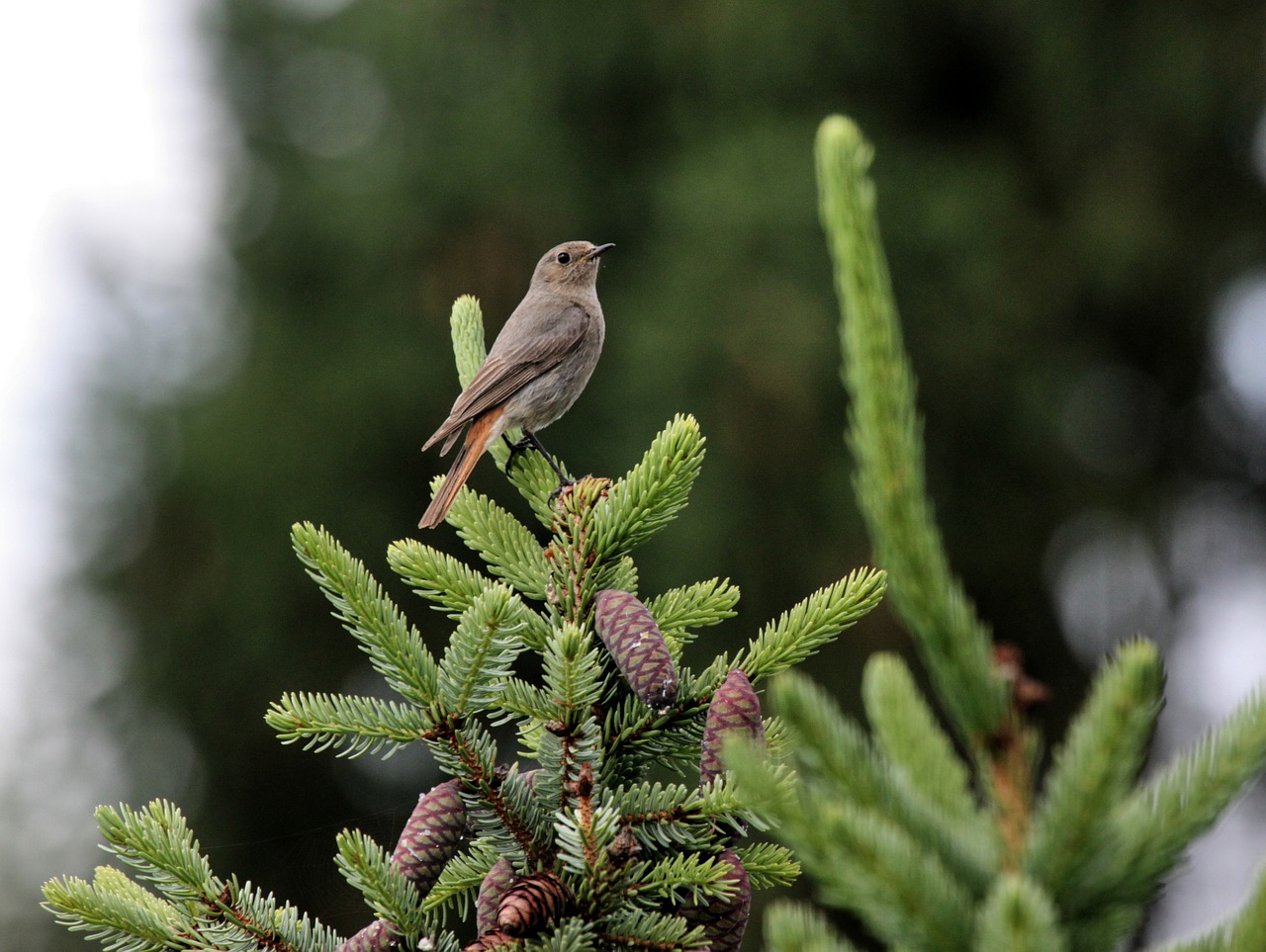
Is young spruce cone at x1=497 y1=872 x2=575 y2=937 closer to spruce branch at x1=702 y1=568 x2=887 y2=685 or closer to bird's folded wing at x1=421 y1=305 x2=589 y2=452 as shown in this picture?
spruce branch at x1=702 y1=568 x2=887 y2=685

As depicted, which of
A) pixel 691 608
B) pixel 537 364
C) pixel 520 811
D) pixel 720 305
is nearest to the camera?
Answer: pixel 520 811

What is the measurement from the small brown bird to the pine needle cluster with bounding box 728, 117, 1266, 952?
2627mm

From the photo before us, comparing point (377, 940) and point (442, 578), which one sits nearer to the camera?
point (377, 940)

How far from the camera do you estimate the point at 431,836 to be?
5.12ft

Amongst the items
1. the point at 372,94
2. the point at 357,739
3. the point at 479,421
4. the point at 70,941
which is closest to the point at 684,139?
the point at 372,94

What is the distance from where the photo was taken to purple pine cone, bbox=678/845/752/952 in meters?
1.54

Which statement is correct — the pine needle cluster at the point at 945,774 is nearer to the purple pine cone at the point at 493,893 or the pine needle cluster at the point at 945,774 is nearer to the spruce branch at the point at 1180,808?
the spruce branch at the point at 1180,808

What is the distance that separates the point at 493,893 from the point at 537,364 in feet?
13.0

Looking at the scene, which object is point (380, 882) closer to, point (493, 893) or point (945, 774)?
point (493, 893)

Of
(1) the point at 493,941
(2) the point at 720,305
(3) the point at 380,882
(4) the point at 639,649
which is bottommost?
(1) the point at 493,941

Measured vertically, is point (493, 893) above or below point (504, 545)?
below

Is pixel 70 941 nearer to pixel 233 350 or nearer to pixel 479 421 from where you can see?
pixel 233 350

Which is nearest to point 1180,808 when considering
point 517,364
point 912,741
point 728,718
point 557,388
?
point 912,741

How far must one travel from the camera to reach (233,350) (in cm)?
1766
